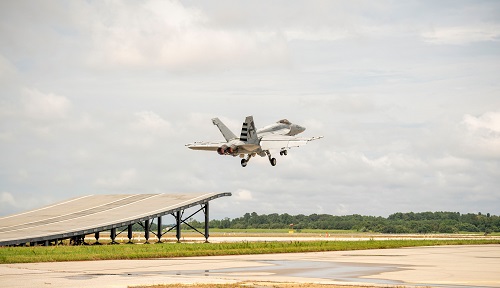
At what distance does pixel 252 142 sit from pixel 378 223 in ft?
309

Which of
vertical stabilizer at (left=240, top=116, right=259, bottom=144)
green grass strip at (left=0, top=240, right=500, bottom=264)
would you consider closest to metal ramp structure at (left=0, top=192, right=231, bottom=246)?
green grass strip at (left=0, top=240, right=500, bottom=264)

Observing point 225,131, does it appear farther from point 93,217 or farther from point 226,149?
point 93,217

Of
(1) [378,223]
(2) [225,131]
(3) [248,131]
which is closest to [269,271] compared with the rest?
(3) [248,131]

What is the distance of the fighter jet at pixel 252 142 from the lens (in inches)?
2373

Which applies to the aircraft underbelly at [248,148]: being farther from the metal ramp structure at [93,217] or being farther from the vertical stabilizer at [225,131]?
the metal ramp structure at [93,217]

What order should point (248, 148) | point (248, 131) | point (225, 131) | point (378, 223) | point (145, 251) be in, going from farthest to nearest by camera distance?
point (378, 223)
point (225, 131)
point (248, 148)
point (248, 131)
point (145, 251)

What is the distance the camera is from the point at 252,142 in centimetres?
6053

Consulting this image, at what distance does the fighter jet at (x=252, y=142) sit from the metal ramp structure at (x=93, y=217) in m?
7.44

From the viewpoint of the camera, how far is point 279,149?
6297 cm

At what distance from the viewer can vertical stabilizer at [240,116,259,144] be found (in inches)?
2368

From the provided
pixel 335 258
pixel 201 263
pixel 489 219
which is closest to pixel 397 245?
pixel 335 258

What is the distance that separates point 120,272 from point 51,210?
44.3 meters

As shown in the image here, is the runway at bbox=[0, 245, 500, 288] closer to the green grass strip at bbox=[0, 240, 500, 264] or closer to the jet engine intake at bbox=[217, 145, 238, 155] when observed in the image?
the green grass strip at bbox=[0, 240, 500, 264]

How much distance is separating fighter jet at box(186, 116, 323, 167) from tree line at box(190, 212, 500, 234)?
67900 mm
